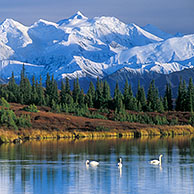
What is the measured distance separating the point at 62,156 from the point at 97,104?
9238 cm

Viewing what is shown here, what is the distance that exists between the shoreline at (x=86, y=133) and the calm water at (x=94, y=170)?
40.7ft

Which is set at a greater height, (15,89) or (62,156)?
(15,89)

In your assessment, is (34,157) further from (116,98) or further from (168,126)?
(116,98)

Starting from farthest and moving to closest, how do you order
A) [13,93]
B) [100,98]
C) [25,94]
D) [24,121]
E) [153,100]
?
[13,93], [100,98], [25,94], [153,100], [24,121]

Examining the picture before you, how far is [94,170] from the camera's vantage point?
1946 inches

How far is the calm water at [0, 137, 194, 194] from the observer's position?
130 ft

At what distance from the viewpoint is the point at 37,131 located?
92.8m

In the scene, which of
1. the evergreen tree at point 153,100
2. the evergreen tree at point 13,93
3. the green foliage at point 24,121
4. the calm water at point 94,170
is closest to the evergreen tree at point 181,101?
the evergreen tree at point 153,100

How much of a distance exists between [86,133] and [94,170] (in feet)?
160

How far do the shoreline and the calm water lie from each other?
40.7 feet

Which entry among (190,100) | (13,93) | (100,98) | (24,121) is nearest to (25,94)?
(13,93)

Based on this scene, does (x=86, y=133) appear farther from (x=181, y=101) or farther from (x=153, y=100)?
(x=181, y=101)

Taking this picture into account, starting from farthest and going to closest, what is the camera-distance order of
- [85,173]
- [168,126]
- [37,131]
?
[168,126], [37,131], [85,173]

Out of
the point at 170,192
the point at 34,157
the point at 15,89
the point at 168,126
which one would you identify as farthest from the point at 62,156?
the point at 15,89
